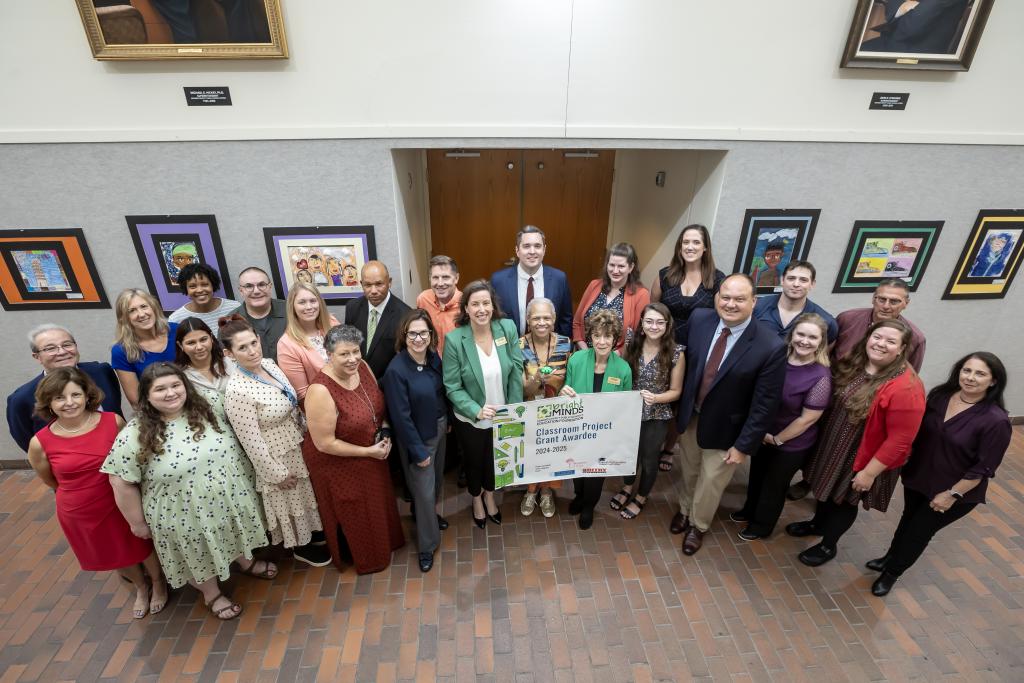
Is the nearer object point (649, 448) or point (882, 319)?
point (882, 319)

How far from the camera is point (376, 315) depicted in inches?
140

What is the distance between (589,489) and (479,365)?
1.41 meters

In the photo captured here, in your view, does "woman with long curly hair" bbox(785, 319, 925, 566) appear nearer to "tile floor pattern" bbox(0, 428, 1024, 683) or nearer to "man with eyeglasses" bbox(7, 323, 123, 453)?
"tile floor pattern" bbox(0, 428, 1024, 683)

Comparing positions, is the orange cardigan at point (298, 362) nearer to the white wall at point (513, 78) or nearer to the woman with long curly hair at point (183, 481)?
the woman with long curly hair at point (183, 481)

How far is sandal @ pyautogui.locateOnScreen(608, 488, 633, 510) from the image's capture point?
4008mm

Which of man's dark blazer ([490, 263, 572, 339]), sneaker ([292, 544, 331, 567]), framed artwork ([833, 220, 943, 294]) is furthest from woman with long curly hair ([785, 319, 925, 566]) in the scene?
sneaker ([292, 544, 331, 567])

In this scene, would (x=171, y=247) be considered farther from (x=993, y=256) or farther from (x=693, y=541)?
(x=993, y=256)

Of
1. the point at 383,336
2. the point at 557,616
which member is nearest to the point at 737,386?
the point at 557,616

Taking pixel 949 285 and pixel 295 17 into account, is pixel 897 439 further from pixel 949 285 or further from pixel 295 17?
pixel 295 17

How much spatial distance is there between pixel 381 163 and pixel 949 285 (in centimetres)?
555

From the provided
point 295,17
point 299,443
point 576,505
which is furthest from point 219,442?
point 295,17

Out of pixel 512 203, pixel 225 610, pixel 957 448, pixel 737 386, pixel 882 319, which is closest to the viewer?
pixel 957 448

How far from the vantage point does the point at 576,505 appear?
3910 millimetres

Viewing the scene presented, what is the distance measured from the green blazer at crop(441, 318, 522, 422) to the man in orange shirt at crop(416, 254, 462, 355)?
36cm
